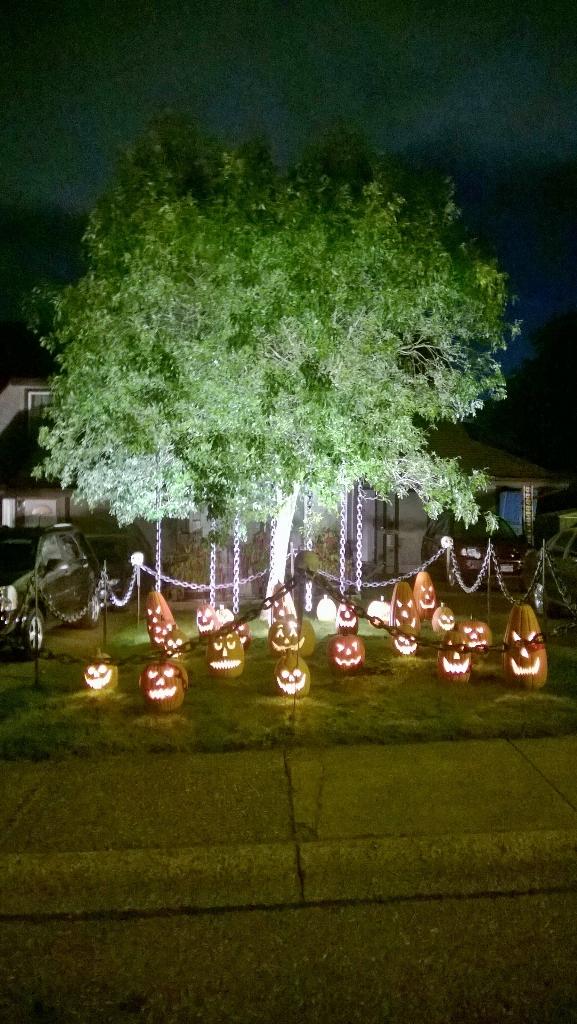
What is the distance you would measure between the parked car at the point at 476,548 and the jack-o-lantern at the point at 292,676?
9918mm

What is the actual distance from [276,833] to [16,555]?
23.4 feet

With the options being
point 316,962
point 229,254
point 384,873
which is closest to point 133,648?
point 229,254

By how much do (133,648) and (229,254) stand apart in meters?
4.91

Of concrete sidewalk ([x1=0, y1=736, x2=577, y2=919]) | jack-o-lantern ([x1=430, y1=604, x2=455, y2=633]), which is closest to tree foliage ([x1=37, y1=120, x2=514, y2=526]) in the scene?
jack-o-lantern ([x1=430, y1=604, x2=455, y2=633])

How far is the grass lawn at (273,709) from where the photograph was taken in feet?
24.1

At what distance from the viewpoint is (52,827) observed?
18.2 ft

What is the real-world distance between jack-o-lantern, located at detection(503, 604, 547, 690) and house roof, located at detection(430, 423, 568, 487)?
11.7 meters

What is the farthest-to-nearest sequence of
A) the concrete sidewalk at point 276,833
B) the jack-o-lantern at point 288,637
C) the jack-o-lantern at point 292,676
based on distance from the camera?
the jack-o-lantern at point 288,637 → the jack-o-lantern at point 292,676 → the concrete sidewalk at point 276,833

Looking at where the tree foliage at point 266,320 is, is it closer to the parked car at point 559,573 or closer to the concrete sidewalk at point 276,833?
the parked car at point 559,573


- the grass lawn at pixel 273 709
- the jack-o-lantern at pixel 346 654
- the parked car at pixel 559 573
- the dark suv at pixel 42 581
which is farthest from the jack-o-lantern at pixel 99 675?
A: the parked car at pixel 559 573

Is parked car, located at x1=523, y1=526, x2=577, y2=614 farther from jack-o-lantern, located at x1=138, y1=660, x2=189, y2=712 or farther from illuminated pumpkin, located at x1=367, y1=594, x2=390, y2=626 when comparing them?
jack-o-lantern, located at x1=138, y1=660, x2=189, y2=712

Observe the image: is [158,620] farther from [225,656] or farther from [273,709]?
[273,709]

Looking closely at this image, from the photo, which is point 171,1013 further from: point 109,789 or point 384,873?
point 109,789

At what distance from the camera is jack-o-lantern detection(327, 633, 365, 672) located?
9.62 meters
